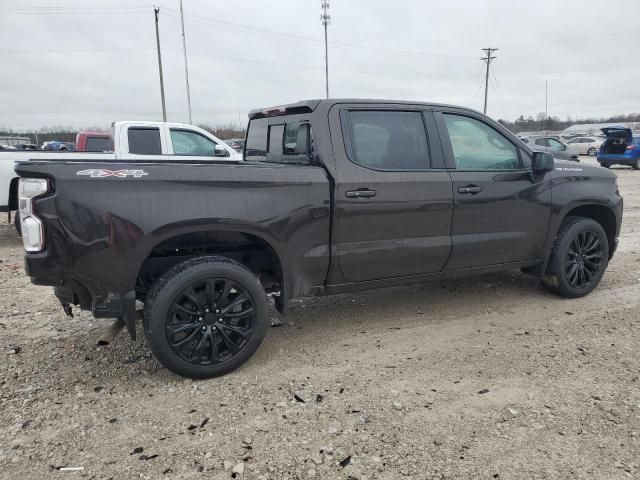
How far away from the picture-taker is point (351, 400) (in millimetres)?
3279

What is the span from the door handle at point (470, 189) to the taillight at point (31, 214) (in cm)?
308

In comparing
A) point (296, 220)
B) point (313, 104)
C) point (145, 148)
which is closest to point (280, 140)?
point (313, 104)

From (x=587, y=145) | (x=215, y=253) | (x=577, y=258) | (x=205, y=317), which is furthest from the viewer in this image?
(x=587, y=145)

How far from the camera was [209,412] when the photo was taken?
3162 mm

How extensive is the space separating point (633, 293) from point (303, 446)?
4292 millimetres

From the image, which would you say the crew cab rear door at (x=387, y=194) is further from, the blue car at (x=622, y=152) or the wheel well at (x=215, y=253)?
the blue car at (x=622, y=152)

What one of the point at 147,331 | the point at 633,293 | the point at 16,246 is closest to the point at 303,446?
the point at 147,331

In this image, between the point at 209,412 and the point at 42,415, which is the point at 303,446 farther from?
the point at 42,415

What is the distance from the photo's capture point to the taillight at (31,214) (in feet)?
10.2

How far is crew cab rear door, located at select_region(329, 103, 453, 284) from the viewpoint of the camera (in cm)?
396

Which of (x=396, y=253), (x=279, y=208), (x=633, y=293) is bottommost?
(x=633, y=293)

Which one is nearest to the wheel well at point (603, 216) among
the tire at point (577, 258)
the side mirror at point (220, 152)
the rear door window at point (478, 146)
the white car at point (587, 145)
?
the tire at point (577, 258)

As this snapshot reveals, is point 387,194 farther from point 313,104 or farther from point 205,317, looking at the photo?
point 205,317

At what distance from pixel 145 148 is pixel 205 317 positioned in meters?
6.39
